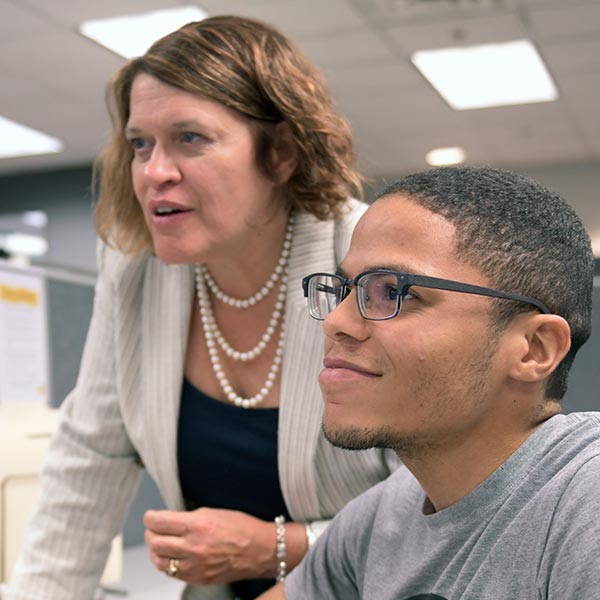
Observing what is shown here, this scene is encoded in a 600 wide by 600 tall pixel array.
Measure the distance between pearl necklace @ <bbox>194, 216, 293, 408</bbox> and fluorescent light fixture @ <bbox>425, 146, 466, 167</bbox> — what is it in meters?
5.42

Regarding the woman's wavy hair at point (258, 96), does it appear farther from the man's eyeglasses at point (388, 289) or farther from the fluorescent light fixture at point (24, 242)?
the fluorescent light fixture at point (24, 242)

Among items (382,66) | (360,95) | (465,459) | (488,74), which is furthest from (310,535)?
(360,95)

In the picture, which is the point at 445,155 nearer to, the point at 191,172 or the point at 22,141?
the point at 22,141

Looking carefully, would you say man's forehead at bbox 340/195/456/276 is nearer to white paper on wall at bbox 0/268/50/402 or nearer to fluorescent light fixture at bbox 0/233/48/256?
white paper on wall at bbox 0/268/50/402

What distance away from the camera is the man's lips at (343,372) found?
721 millimetres

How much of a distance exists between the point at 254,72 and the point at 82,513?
0.60 meters

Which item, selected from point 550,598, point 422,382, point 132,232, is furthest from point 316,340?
point 550,598

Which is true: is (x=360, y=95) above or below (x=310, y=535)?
above

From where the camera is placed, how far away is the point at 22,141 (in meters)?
6.18

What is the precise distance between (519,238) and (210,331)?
0.59 metres

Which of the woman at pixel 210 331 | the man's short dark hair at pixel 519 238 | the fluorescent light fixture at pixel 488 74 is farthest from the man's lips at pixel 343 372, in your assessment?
the fluorescent light fixture at pixel 488 74

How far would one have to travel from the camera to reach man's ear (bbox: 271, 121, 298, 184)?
117 cm

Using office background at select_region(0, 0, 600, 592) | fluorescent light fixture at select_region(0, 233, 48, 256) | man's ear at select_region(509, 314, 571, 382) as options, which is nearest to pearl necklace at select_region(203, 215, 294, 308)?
man's ear at select_region(509, 314, 571, 382)

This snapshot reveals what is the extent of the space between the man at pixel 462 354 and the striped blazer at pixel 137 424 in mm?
370
